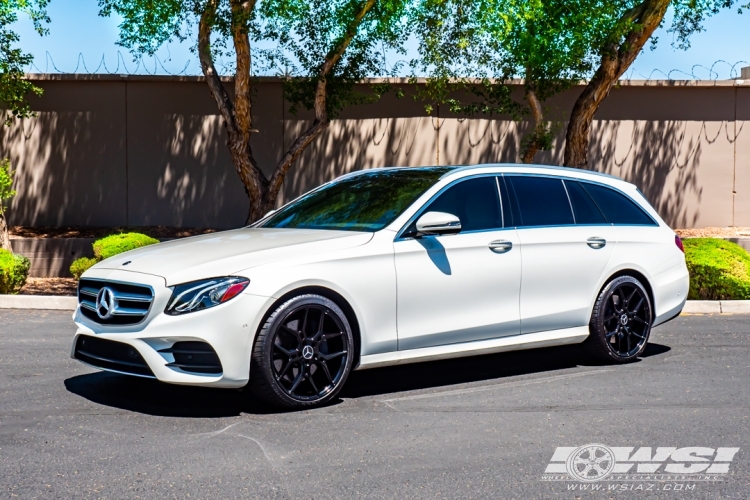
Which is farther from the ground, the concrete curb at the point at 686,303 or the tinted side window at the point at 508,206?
the tinted side window at the point at 508,206

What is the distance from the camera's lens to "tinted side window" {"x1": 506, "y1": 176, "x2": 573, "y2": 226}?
25.6 ft

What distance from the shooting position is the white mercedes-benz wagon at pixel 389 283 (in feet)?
19.9

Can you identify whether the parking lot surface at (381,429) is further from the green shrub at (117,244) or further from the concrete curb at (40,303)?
the green shrub at (117,244)

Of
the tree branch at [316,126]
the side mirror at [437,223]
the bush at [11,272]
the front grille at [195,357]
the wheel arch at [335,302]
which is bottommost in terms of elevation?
the bush at [11,272]

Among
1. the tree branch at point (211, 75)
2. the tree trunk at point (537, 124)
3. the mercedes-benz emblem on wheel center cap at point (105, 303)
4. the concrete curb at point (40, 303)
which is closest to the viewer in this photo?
the mercedes-benz emblem on wheel center cap at point (105, 303)

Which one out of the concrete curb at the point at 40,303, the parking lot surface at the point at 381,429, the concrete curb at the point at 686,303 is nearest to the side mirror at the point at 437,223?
the parking lot surface at the point at 381,429

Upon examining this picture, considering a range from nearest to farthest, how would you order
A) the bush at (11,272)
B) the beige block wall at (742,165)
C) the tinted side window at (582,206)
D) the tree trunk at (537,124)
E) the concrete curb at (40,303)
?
the tinted side window at (582,206)
the concrete curb at (40,303)
the bush at (11,272)
the tree trunk at (537,124)
the beige block wall at (742,165)

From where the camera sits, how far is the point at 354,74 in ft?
54.5

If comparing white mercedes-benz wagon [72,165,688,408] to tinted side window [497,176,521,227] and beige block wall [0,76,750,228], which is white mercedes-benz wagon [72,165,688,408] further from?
beige block wall [0,76,750,228]

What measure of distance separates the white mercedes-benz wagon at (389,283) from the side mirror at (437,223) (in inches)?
0.6

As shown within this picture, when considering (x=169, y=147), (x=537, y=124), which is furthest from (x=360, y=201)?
(x=169, y=147)

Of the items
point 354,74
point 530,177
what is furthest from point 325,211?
point 354,74

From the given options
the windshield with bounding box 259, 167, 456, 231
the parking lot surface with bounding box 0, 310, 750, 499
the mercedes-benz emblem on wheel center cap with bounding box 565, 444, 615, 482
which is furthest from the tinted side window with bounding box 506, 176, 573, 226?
the mercedes-benz emblem on wheel center cap with bounding box 565, 444, 615, 482

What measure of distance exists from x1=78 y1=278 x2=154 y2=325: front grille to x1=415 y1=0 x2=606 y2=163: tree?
7997 mm
